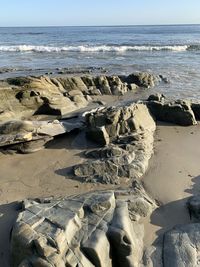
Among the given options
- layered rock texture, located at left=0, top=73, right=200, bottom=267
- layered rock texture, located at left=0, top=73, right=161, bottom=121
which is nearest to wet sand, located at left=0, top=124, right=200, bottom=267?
layered rock texture, located at left=0, top=73, right=200, bottom=267

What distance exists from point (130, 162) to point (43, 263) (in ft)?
10.7

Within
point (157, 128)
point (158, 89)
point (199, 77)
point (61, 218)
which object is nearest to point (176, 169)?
point (157, 128)

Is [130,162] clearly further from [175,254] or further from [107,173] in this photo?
[175,254]

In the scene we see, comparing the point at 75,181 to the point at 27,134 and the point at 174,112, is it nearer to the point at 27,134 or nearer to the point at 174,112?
the point at 27,134

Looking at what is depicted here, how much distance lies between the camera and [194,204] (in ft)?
17.6

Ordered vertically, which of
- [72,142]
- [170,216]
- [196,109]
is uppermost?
[196,109]

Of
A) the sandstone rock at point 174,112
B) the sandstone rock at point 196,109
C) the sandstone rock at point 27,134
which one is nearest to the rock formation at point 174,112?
the sandstone rock at point 174,112

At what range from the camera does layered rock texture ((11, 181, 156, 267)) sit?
3770 mm

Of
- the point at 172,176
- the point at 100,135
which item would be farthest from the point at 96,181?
the point at 100,135

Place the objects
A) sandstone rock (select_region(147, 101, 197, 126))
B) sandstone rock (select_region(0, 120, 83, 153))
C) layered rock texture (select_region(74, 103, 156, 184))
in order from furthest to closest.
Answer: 1. sandstone rock (select_region(147, 101, 197, 126))
2. sandstone rock (select_region(0, 120, 83, 153))
3. layered rock texture (select_region(74, 103, 156, 184))

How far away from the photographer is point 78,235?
4094 mm

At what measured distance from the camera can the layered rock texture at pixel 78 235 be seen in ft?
12.4

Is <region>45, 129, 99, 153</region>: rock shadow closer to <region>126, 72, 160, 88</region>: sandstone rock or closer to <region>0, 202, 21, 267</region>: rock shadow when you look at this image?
<region>0, 202, 21, 267</region>: rock shadow

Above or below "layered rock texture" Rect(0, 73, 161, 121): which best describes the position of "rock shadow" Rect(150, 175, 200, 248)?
below
